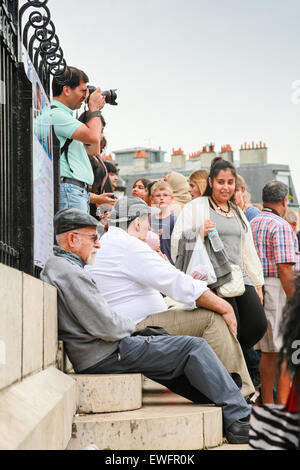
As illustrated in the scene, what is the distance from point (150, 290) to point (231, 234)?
4.41ft

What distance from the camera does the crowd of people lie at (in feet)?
15.8

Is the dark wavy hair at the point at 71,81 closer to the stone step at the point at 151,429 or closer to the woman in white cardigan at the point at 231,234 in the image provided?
the woman in white cardigan at the point at 231,234

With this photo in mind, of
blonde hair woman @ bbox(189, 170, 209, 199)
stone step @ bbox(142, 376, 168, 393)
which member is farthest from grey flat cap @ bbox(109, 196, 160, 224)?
blonde hair woman @ bbox(189, 170, 209, 199)

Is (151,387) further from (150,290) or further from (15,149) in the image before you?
(15,149)

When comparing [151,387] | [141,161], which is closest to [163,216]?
[151,387]

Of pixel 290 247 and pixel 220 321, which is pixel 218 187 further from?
pixel 220 321

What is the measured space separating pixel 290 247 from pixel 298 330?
501 centimetres

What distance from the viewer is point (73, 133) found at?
599 cm

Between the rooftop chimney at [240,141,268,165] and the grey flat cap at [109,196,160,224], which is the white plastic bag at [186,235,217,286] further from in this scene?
the rooftop chimney at [240,141,268,165]

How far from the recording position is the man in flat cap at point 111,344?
467cm

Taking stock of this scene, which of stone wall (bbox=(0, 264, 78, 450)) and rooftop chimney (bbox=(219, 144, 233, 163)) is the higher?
rooftop chimney (bbox=(219, 144, 233, 163))

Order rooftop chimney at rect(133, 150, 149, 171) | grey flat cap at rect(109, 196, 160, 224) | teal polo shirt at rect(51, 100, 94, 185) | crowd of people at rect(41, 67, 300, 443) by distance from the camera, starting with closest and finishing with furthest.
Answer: crowd of people at rect(41, 67, 300, 443)
grey flat cap at rect(109, 196, 160, 224)
teal polo shirt at rect(51, 100, 94, 185)
rooftop chimney at rect(133, 150, 149, 171)

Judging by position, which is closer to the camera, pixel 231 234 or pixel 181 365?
pixel 181 365

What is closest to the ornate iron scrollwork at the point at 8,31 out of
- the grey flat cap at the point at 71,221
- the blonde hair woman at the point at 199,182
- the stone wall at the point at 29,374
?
the stone wall at the point at 29,374
